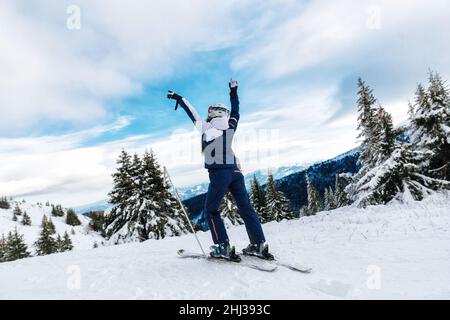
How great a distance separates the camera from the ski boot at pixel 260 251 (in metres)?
5.25

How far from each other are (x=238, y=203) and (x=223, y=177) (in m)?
0.60

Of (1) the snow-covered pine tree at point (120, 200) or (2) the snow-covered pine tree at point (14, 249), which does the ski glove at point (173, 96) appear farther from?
(2) the snow-covered pine tree at point (14, 249)

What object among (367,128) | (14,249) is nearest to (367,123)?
(367,128)

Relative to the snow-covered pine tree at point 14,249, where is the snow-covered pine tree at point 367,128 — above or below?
above

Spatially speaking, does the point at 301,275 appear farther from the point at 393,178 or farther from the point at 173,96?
the point at 393,178

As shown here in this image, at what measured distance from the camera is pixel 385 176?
65.7 feet

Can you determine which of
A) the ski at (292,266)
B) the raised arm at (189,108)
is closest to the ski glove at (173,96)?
the raised arm at (189,108)

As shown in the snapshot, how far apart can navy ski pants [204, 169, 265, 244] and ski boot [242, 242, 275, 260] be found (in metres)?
0.09

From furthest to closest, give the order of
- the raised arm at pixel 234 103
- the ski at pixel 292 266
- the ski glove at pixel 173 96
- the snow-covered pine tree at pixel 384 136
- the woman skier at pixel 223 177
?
the snow-covered pine tree at pixel 384 136, the ski glove at pixel 173 96, the raised arm at pixel 234 103, the woman skier at pixel 223 177, the ski at pixel 292 266

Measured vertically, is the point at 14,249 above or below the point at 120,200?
below

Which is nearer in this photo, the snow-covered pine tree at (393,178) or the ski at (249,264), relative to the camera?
the ski at (249,264)

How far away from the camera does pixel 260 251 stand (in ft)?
17.6

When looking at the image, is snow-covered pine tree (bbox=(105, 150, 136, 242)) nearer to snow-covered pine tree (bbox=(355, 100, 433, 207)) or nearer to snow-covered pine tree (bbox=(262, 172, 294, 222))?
snow-covered pine tree (bbox=(355, 100, 433, 207))

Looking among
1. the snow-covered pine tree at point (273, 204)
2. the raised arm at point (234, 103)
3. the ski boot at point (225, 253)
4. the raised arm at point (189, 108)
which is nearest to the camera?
the ski boot at point (225, 253)
